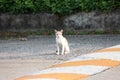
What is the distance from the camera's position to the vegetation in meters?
16.1

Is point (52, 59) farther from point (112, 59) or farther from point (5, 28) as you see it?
point (5, 28)

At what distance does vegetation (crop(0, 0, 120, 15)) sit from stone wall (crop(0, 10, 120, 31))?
18 centimetres

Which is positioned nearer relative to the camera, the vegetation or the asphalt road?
the asphalt road

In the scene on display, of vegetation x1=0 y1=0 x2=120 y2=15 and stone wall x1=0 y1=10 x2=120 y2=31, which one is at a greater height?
vegetation x1=0 y1=0 x2=120 y2=15

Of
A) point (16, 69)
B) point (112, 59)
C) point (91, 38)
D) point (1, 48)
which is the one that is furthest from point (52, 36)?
point (112, 59)

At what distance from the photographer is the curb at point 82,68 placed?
289 inches

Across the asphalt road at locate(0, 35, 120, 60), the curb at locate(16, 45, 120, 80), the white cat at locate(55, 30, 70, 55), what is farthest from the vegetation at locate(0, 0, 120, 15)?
the curb at locate(16, 45, 120, 80)

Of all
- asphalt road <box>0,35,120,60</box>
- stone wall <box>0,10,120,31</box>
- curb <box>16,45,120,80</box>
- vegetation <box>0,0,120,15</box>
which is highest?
vegetation <box>0,0,120,15</box>

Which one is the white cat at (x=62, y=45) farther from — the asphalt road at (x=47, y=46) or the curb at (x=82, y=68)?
the curb at (x=82, y=68)

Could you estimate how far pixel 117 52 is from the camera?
30.3 feet

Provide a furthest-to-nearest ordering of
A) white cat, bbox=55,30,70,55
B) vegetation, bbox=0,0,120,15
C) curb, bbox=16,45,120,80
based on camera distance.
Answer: vegetation, bbox=0,0,120,15
white cat, bbox=55,30,70,55
curb, bbox=16,45,120,80

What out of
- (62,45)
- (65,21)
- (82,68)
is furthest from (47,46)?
(82,68)

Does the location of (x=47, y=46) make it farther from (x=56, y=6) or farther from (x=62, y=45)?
(x=56, y=6)

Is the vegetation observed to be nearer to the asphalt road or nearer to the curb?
the asphalt road
